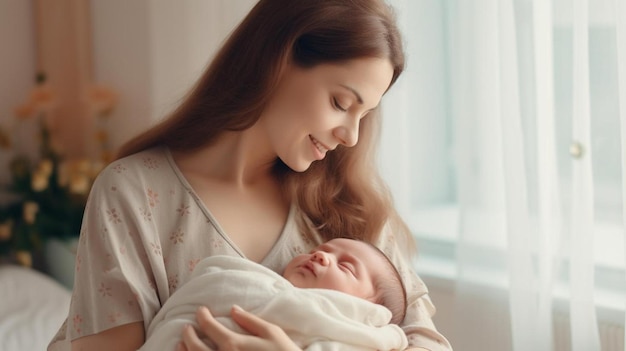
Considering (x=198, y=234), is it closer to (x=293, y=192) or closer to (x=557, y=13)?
(x=293, y=192)

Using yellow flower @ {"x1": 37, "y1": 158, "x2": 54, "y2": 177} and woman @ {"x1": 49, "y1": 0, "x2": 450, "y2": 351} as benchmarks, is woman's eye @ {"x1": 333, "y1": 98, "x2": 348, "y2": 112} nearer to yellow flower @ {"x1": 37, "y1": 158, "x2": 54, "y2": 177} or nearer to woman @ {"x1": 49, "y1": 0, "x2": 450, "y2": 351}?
woman @ {"x1": 49, "y1": 0, "x2": 450, "y2": 351}

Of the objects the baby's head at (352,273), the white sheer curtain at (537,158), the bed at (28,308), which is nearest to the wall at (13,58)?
the bed at (28,308)

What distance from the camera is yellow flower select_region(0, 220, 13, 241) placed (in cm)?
342

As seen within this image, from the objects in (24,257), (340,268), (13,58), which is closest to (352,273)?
(340,268)

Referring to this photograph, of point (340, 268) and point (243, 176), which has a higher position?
point (243, 176)

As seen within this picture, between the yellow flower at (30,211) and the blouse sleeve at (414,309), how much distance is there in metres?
1.88

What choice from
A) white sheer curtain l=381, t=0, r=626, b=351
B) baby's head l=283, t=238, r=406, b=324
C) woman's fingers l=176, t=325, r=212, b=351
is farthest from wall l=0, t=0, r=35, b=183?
woman's fingers l=176, t=325, r=212, b=351

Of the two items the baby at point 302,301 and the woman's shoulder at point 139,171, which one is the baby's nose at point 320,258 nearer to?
the baby at point 302,301

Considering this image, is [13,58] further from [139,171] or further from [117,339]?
[117,339]

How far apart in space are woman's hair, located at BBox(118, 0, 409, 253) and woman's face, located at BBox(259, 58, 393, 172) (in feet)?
0.07

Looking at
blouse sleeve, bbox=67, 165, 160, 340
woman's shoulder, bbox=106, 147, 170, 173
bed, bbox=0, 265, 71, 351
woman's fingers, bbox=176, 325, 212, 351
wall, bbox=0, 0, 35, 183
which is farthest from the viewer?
wall, bbox=0, 0, 35, 183

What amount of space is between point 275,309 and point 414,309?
450 mm

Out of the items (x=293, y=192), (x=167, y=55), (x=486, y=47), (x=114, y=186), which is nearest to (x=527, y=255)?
(x=486, y=47)

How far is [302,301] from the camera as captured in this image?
4.82 ft
